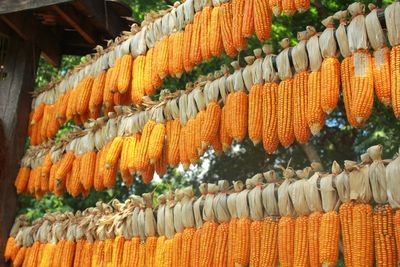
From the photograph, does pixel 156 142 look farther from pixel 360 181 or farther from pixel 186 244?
pixel 360 181

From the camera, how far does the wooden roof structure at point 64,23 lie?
23.1ft

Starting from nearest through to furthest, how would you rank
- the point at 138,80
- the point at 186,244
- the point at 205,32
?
the point at 186,244
the point at 205,32
the point at 138,80

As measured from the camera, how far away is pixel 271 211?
431 cm

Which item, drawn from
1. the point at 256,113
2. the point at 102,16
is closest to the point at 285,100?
the point at 256,113

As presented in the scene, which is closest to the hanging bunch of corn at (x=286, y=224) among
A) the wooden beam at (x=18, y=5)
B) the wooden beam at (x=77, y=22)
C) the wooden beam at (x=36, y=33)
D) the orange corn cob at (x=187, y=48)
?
the orange corn cob at (x=187, y=48)

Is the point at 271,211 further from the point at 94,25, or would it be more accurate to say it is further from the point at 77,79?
the point at 94,25

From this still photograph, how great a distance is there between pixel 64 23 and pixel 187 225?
4.28 metres

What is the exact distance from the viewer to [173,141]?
5.38m

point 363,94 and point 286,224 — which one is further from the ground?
point 363,94

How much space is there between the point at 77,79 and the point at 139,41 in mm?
1238

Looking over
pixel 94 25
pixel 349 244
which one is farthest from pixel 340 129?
pixel 349 244

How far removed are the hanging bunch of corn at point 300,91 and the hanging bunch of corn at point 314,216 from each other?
29 cm

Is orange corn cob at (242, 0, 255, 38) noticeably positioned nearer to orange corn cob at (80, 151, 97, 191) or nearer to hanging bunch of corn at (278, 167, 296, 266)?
hanging bunch of corn at (278, 167, 296, 266)

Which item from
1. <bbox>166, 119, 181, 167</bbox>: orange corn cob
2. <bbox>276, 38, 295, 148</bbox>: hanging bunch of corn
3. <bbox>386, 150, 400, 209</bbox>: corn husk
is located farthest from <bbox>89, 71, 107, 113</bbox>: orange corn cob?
<bbox>386, 150, 400, 209</bbox>: corn husk
